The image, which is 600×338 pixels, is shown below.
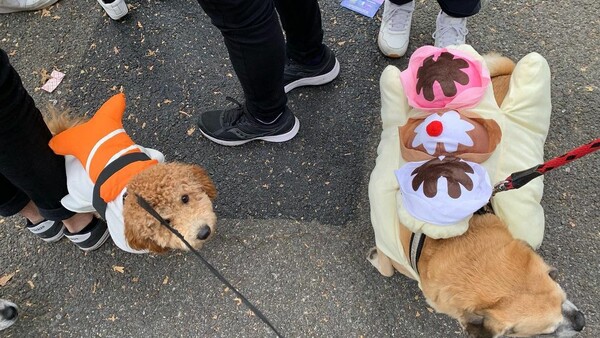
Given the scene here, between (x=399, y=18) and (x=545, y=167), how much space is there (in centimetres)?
143

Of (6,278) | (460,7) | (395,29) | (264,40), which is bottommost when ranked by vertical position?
(6,278)

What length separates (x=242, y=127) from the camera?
2.34 meters

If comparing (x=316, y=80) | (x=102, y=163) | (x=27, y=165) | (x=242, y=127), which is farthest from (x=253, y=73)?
(x=27, y=165)

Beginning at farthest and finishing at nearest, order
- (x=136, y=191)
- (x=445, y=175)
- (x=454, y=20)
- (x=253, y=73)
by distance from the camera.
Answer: (x=454, y=20), (x=253, y=73), (x=136, y=191), (x=445, y=175)

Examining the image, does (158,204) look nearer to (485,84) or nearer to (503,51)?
(485,84)

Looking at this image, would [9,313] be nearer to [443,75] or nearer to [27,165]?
[27,165]

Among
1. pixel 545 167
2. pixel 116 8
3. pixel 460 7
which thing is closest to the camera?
pixel 545 167

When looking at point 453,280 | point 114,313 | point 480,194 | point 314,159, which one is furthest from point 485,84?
point 114,313

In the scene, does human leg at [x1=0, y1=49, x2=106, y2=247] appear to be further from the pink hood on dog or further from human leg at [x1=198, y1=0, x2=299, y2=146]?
the pink hood on dog

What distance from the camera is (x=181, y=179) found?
165 centimetres

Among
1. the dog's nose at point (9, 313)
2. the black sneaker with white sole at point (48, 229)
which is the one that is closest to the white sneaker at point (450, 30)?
the black sneaker with white sole at point (48, 229)

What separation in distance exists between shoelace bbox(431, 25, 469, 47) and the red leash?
3.64ft

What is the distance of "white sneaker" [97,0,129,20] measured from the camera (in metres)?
2.77

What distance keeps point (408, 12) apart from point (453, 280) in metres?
1.59
